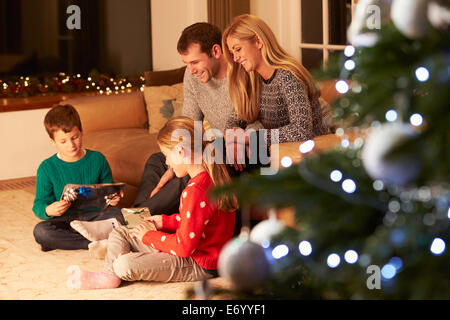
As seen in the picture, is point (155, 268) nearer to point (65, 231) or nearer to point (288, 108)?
point (65, 231)

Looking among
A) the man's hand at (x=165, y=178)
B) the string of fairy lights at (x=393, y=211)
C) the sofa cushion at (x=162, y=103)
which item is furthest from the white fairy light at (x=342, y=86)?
the sofa cushion at (x=162, y=103)

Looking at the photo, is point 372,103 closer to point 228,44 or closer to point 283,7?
point 228,44

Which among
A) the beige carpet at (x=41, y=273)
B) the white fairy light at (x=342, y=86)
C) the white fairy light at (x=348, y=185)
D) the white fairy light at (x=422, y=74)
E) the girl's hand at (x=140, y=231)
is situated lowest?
the beige carpet at (x=41, y=273)

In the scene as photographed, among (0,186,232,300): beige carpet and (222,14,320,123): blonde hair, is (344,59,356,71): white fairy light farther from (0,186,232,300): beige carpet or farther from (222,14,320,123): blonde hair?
(222,14,320,123): blonde hair

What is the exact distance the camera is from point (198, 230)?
8.45 feet

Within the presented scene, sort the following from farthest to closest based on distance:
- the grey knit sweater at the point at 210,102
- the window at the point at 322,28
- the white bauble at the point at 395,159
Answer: the window at the point at 322,28 < the grey knit sweater at the point at 210,102 < the white bauble at the point at 395,159

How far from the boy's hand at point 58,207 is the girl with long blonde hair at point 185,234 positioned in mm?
440

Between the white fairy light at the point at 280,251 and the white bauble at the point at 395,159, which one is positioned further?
the white fairy light at the point at 280,251

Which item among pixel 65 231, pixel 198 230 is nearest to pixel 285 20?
pixel 65 231

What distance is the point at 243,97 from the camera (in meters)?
3.09

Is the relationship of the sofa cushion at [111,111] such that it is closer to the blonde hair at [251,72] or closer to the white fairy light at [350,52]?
the blonde hair at [251,72]

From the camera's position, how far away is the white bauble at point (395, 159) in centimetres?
73

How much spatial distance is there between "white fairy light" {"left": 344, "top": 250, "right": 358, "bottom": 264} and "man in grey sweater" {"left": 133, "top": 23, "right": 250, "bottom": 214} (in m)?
2.26

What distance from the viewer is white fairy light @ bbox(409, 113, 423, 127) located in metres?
0.80
